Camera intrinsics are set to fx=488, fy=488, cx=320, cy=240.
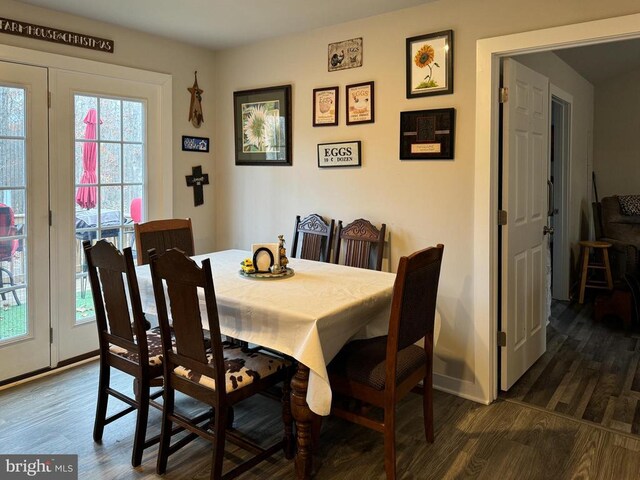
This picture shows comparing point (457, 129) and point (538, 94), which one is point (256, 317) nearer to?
point (457, 129)

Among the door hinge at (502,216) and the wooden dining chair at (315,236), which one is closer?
the door hinge at (502,216)

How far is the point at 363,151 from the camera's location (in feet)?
10.8

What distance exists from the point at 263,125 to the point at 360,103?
94 cm

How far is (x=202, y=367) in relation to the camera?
6.48ft

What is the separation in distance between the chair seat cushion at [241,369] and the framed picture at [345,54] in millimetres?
2068

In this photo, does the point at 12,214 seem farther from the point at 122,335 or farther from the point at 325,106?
the point at 325,106

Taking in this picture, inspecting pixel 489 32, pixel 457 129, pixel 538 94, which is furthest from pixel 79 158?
pixel 538 94

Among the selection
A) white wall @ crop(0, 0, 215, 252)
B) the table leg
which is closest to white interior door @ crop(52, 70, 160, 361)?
white wall @ crop(0, 0, 215, 252)

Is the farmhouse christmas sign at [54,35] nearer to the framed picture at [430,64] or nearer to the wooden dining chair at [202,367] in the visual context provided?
the wooden dining chair at [202,367]

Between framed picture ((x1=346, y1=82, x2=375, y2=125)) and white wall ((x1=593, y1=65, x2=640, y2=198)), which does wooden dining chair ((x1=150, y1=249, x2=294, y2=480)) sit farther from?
white wall ((x1=593, y1=65, x2=640, y2=198))

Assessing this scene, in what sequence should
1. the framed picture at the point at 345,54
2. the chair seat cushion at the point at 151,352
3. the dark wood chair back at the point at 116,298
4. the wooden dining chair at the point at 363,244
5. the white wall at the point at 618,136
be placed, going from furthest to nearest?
the white wall at the point at 618,136
the framed picture at the point at 345,54
the wooden dining chair at the point at 363,244
the chair seat cushion at the point at 151,352
the dark wood chair back at the point at 116,298

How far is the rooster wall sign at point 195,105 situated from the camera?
4023mm

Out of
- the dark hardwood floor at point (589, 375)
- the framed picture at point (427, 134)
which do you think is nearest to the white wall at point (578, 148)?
the dark hardwood floor at point (589, 375)

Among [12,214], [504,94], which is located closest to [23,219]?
[12,214]
